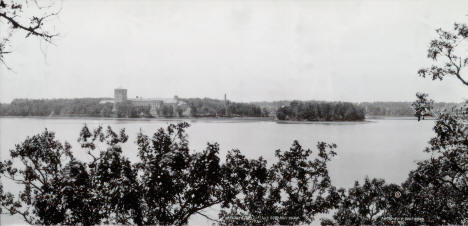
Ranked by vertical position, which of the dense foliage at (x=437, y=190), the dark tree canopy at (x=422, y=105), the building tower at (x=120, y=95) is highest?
the building tower at (x=120, y=95)

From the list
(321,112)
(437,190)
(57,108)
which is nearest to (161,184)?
(437,190)

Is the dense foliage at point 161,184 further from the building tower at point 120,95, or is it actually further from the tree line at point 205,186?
the building tower at point 120,95

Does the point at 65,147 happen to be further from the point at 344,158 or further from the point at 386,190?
the point at 344,158

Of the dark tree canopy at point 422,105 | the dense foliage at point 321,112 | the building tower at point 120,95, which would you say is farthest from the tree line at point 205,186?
the dense foliage at point 321,112

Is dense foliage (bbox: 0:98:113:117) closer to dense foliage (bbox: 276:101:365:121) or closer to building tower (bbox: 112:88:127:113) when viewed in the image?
building tower (bbox: 112:88:127:113)

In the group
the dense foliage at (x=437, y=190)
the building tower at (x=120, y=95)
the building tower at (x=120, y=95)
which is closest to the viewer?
the dense foliage at (x=437, y=190)

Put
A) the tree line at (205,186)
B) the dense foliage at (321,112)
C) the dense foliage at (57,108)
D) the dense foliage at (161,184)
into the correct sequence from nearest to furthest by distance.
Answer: the tree line at (205,186) → the dense foliage at (161,184) → the dense foliage at (57,108) → the dense foliage at (321,112)

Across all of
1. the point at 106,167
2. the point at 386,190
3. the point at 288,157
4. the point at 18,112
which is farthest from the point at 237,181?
the point at 18,112

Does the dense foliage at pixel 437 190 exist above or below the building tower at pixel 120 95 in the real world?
below
